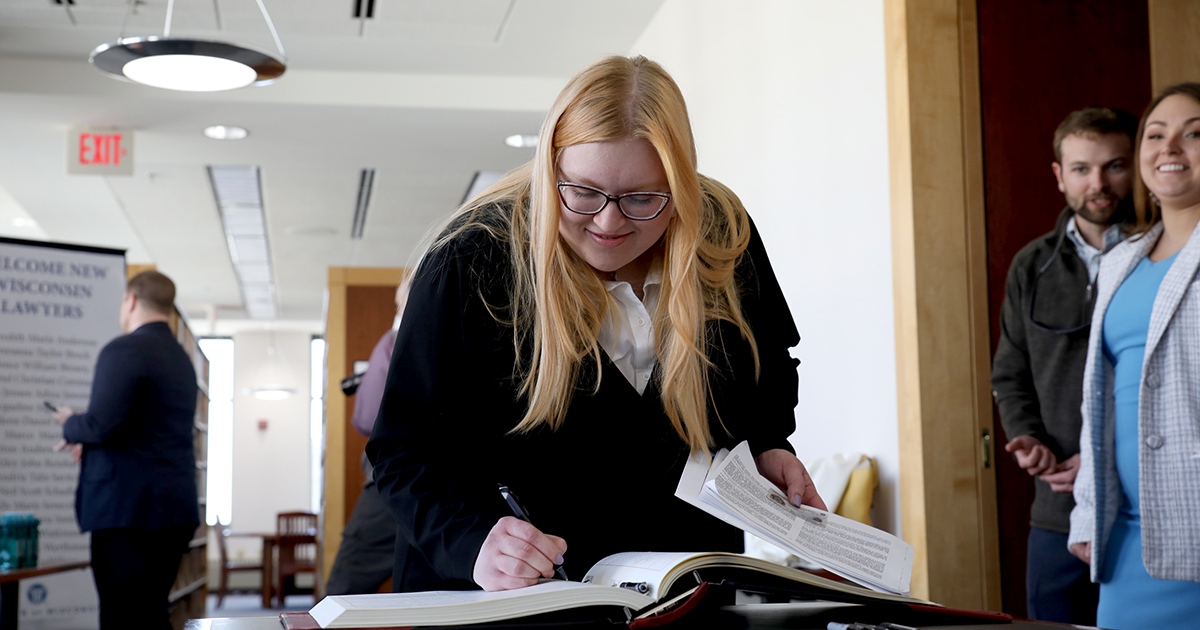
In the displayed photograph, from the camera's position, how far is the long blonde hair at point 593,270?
1.23m

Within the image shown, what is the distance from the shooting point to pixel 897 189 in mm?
2650

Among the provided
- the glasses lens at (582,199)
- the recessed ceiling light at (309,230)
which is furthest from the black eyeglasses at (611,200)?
the recessed ceiling light at (309,230)

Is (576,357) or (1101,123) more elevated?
(1101,123)

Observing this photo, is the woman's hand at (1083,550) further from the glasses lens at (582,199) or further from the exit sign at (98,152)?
the exit sign at (98,152)

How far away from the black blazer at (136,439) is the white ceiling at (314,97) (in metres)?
1.77

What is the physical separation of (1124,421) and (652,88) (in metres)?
1.15

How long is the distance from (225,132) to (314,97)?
786 millimetres

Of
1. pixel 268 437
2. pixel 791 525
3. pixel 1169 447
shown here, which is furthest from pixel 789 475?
pixel 268 437

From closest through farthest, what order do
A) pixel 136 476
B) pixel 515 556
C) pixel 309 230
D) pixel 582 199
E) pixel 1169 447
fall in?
pixel 515 556, pixel 582 199, pixel 1169 447, pixel 136 476, pixel 309 230

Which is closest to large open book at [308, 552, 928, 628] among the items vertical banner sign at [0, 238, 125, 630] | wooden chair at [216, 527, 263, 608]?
vertical banner sign at [0, 238, 125, 630]

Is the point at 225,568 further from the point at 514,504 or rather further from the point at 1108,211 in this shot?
the point at 514,504

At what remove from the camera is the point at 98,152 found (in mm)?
5867

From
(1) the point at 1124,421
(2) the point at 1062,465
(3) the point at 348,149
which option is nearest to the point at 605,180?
(1) the point at 1124,421

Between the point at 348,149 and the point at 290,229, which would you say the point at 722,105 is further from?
the point at 290,229
